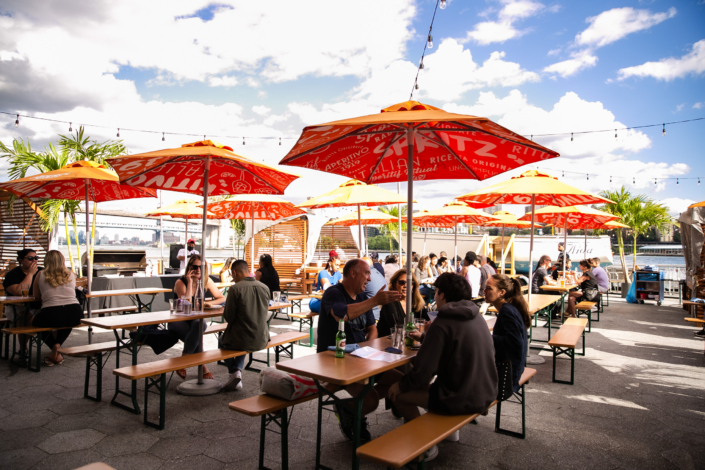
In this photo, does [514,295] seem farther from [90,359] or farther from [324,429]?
[90,359]

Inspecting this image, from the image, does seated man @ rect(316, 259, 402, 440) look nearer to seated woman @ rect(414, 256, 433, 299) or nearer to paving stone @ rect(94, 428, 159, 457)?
paving stone @ rect(94, 428, 159, 457)

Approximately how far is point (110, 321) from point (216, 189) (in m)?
2.39

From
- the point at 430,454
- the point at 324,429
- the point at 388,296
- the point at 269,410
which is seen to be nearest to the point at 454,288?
the point at 388,296

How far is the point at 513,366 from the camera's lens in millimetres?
3525

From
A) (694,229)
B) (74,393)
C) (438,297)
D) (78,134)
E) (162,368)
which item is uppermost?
(78,134)

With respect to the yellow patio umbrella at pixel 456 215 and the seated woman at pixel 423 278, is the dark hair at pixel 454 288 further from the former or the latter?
the yellow patio umbrella at pixel 456 215

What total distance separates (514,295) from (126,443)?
346 centimetres

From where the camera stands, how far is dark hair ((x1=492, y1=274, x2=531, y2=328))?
3.88 m

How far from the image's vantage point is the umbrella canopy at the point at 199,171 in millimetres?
4457

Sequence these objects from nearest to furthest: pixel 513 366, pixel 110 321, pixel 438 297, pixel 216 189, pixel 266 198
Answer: pixel 438 297 < pixel 513 366 < pixel 110 321 < pixel 216 189 < pixel 266 198

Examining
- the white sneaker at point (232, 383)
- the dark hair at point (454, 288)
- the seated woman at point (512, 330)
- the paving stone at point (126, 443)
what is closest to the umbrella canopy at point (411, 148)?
the dark hair at point (454, 288)

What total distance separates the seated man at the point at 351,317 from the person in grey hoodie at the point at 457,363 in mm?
578

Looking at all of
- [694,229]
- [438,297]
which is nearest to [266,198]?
[438,297]

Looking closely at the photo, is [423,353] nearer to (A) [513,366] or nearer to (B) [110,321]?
(A) [513,366]
